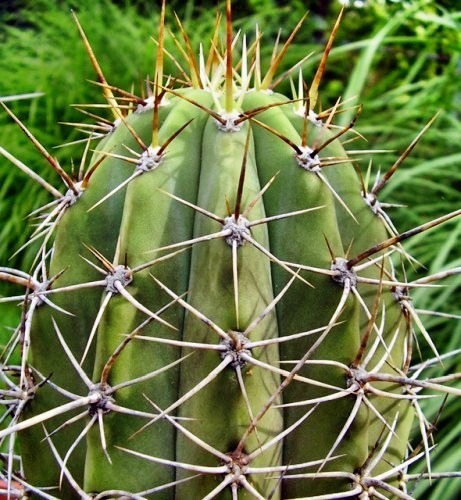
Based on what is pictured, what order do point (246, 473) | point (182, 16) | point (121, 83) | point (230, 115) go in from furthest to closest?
point (182, 16)
point (121, 83)
point (230, 115)
point (246, 473)

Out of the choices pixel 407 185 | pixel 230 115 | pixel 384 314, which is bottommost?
pixel 407 185

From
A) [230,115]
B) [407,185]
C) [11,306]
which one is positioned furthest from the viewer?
[407,185]

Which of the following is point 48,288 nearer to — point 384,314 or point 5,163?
point 384,314

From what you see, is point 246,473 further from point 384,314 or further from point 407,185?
point 407,185

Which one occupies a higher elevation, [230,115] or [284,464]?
[230,115]

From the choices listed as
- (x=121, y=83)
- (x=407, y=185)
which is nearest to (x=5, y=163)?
(x=121, y=83)

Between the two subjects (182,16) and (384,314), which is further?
(182,16)
